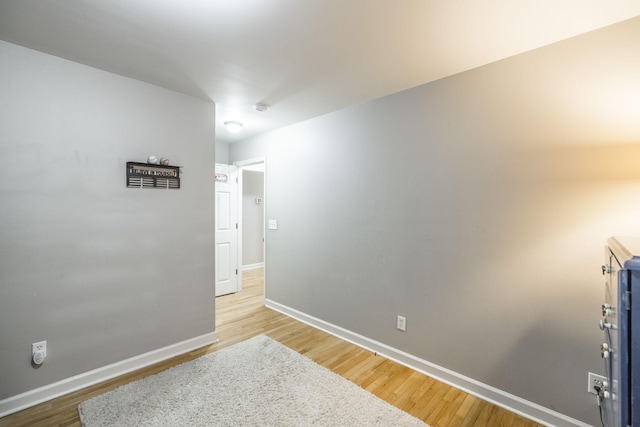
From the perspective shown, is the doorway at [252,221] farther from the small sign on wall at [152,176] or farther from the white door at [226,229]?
the small sign on wall at [152,176]

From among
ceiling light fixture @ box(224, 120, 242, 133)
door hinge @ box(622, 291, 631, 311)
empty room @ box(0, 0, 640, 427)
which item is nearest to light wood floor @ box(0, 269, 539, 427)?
empty room @ box(0, 0, 640, 427)

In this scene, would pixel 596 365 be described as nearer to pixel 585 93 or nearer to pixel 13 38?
pixel 585 93

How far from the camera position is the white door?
14.5 ft

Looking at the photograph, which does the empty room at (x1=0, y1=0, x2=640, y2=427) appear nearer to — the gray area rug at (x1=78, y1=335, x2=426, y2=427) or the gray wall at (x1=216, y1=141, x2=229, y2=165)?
the gray area rug at (x1=78, y1=335, x2=426, y2=427)

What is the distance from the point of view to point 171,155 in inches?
106

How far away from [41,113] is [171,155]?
914mm

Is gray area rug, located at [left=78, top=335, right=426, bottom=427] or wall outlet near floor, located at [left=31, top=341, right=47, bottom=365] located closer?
gray area rug, located at [left=78, top=335, right=426, bottom=427]

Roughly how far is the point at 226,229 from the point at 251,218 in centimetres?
185

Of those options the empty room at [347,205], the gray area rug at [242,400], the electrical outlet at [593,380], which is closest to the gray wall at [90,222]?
the empty room at [347,205]

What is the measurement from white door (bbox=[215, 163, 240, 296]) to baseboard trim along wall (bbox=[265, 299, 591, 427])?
1.93 metres

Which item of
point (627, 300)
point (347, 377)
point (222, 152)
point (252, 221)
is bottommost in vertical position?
point (347, 377)

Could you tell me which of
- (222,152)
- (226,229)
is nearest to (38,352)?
(226,229)

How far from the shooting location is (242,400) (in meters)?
A: 2.02

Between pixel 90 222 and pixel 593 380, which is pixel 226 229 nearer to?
pixel 90 222
